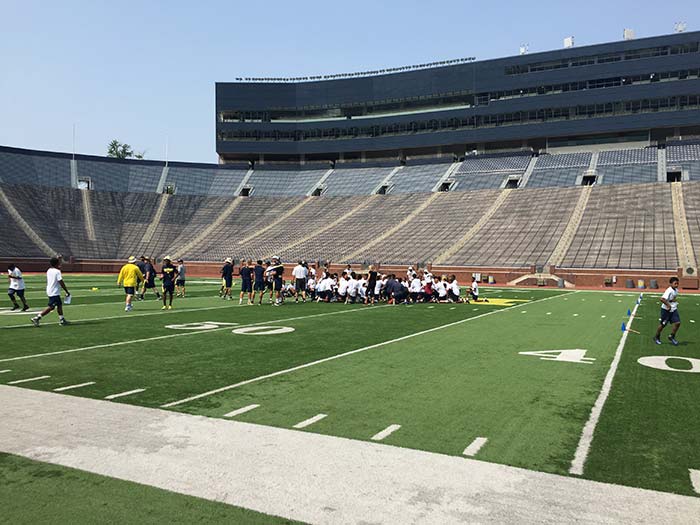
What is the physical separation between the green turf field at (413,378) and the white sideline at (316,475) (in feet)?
1.22

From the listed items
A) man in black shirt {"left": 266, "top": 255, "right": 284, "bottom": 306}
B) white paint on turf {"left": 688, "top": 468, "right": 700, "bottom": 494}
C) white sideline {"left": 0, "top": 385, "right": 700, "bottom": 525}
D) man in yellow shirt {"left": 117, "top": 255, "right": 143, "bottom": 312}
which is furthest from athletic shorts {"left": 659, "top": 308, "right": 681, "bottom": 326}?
man in yellow shirt {"left": 117, "top": 255, "right": 143, "bottom": 312}

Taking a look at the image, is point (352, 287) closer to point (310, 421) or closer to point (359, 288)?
point (359, 288)

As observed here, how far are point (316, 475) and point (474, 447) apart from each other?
181 centimetres

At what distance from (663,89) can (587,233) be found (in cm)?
2451

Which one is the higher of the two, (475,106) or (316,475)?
(475,106)

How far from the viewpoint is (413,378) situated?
9.39 meters

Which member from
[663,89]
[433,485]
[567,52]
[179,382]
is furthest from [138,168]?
[433,485]

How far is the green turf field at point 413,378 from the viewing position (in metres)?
6.22

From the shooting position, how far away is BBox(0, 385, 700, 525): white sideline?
449 cm

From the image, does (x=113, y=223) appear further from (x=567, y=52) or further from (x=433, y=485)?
(x=433, y=485)

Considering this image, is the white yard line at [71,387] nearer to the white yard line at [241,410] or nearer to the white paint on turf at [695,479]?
the white yard line at [241,410]

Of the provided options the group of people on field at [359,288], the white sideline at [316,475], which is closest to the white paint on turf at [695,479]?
the white sideline at [316,475]

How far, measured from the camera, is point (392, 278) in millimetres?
24562

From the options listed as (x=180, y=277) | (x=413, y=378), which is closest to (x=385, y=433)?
(x=413, y=378)
